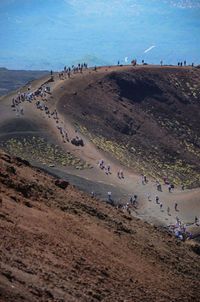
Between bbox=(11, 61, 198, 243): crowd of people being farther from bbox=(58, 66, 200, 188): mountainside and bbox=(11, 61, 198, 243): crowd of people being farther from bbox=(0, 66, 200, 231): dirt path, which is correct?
bbox=(58, 66, 200, 188): mountainside

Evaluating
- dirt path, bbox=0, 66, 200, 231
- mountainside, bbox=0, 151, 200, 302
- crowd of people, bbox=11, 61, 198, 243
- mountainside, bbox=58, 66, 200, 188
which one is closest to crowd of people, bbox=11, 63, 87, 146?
crowd of people, bbox=11, 61, 198, 243

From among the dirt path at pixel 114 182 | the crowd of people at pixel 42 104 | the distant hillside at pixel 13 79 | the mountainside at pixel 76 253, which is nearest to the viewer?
the mountainside at pixel 76 253

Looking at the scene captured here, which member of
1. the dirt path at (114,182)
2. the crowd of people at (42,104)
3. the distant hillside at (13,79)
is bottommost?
the dirt path at (114,182)

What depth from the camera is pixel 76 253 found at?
10.6 m

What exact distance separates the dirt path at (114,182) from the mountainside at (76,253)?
17.0 meters

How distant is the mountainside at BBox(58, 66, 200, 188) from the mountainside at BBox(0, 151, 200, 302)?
30483 mm

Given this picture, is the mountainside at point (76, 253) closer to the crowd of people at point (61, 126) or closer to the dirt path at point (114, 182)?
the crowd of people at point (61, 126)

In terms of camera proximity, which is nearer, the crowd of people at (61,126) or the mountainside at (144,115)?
the crowd of people at (61,126)

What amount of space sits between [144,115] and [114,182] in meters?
27.6

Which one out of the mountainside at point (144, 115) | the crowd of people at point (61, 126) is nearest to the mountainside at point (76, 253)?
the crowd of people at point (61, 126)

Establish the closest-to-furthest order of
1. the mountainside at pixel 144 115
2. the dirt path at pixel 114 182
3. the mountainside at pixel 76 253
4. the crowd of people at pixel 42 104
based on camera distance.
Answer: the mountainside at pixel 76 253 → the dirt path at pixel 114 182 → the crowd of people at pixel 42 104 → the mountainside at pixel 144 115

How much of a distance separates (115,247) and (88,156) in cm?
3056

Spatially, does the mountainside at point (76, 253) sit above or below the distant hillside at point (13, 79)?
below

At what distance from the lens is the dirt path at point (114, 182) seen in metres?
33.8
